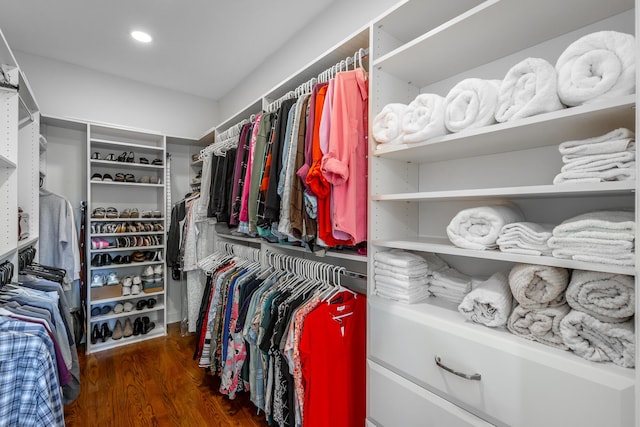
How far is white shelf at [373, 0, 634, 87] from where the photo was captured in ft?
3.03

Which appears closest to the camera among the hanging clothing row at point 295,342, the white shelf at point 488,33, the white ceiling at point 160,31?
the white shelf at point 488,33

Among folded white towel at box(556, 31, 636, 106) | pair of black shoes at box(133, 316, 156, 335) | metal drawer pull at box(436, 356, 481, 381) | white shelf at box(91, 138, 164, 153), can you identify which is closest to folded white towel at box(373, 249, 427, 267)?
metal drawer pull at box(436, 356, 481, 381)

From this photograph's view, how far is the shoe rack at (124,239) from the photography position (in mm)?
2844

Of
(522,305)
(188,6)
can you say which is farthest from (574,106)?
(188,6)

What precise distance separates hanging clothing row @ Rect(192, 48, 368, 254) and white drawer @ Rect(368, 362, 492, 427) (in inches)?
23.2

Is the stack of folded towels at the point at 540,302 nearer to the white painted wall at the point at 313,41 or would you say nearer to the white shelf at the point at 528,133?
the white shelf at the point at 528,133

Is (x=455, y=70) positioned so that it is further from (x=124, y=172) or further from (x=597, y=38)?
(x=124, y=172)

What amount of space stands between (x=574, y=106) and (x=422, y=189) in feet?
2.35

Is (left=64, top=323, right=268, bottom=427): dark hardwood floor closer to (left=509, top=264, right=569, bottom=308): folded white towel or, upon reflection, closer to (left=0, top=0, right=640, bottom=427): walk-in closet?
(left=0, top=0, right=640, bottom=427): walk-in closet

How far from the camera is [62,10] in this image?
2045 mm

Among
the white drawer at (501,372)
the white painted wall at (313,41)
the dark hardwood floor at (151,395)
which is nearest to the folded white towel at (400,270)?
the white drawer at (501,372)

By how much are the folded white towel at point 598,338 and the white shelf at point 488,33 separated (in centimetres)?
93

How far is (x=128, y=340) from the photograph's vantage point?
2969 millimetres

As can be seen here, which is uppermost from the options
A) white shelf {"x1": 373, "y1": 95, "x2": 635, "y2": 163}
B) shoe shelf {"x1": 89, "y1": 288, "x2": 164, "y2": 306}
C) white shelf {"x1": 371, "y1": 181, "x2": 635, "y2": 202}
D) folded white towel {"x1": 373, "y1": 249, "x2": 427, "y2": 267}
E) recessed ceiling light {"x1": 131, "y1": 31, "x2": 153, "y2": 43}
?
recessed ceiling light {"x1": 131, "y1": 31, "x2": 153, "y2": 43}
